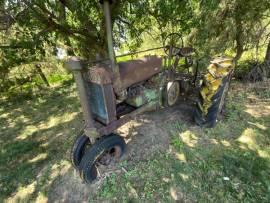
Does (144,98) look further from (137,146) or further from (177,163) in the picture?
(177,163)

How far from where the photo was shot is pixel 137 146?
106 inches

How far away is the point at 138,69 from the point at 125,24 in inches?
94.2

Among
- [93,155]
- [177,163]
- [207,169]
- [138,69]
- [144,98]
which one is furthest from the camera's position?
[144,98]

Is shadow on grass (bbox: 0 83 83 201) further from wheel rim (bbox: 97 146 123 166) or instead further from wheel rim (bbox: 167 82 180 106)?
wheel rim (bbox: 167 82 180 106)

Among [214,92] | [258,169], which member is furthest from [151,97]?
[258,169]

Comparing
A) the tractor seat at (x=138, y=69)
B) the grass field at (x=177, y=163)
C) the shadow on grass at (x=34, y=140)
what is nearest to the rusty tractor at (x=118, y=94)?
the tractor seat at (x=138, y=69)

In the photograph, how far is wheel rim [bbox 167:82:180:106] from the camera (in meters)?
3.05

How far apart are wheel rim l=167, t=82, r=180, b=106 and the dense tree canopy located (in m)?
1.11

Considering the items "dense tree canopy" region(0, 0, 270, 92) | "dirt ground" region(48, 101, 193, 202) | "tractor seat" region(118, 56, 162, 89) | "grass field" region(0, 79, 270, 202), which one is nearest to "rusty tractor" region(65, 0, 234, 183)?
"tractor seat" region(118, 56, 162, 89)

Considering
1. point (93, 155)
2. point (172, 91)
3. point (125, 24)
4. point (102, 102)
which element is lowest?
point (93, 155)

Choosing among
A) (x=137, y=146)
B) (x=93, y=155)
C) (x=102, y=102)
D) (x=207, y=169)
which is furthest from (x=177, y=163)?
(x=102, y=102)

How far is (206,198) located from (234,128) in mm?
1309

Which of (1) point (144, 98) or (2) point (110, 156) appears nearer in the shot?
(2) point (110, 156)

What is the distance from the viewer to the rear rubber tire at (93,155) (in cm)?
214
